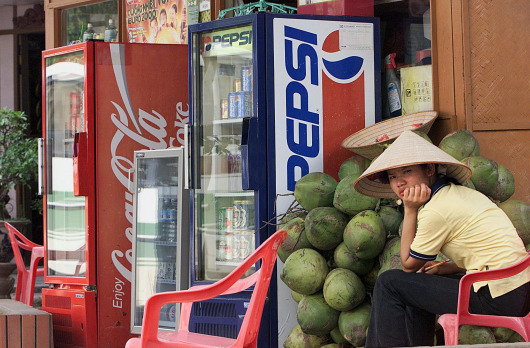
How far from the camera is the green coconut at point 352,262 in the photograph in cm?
515

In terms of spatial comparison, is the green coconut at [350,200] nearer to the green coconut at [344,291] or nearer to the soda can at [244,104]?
the green coconut at [344,291]

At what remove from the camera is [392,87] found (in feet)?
21.2

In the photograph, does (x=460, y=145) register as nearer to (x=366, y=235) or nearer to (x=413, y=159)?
(x=366, y=235)

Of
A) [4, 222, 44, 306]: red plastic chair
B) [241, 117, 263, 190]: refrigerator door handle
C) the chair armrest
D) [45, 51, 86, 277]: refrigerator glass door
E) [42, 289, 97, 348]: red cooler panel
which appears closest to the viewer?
the chair armrest

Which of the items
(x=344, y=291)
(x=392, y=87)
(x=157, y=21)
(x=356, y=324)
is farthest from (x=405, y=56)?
(x=157, y=21)

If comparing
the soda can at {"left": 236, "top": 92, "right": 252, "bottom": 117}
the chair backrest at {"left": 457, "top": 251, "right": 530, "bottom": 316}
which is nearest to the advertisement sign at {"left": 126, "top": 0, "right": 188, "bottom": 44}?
the soda can at {"left": 236, "top": 92, "right": 252, "bottom": 117}

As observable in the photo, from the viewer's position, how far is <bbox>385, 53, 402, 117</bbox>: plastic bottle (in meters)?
6.41

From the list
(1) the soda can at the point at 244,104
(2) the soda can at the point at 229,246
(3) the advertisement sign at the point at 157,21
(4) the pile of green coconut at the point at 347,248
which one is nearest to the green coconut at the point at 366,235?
(4) the pile of green coconut at the point at 347,248

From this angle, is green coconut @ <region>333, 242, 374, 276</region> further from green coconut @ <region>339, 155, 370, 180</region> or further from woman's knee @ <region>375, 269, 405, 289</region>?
woman's knee @ <region>375, 269, 405, 289</region>

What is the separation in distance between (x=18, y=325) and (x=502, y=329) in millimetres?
3217

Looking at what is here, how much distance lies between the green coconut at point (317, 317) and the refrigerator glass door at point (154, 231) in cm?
182

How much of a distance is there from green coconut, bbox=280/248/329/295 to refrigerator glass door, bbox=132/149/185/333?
170 centimetres

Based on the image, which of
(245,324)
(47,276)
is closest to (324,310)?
Answer: (245,324)

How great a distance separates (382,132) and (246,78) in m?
1.18
